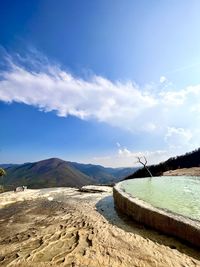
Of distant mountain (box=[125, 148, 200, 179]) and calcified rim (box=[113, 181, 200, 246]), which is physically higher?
distant mountain (box=[125, 148, 200, 179])

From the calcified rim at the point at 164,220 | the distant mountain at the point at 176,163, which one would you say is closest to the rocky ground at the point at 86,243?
the calcified rim at the point at 164,220

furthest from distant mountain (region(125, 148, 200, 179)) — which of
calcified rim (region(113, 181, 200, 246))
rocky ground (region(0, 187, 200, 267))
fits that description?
calcified rim (region(113, 181, 200, 246))

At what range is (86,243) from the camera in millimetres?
7301

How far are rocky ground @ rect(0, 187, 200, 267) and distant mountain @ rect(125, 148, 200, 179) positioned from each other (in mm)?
22345

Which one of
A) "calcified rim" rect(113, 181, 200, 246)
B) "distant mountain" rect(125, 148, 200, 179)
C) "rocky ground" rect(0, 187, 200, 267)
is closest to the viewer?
"rocky ground" rect(0, 187, 200, 267)

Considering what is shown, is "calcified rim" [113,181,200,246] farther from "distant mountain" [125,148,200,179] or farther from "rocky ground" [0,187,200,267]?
"distant mountain" [125,148,200,179]

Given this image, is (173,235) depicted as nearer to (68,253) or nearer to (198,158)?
(68,253)

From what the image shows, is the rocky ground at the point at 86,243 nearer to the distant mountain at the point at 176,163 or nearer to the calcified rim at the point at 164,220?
the calcified rim at the point at 164,220

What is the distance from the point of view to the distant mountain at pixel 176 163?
32125 mm

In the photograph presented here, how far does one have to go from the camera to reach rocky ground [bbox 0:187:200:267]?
237 inches

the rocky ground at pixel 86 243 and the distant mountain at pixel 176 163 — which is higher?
the distant mountain at pixel 176 163

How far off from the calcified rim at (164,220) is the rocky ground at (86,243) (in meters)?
0.25

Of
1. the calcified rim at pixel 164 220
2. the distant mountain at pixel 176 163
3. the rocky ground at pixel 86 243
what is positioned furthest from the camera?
the distant mountain at pixel 176 163

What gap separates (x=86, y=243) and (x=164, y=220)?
8.14 ft
